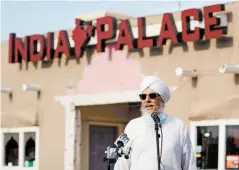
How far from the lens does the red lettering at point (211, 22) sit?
11.8m

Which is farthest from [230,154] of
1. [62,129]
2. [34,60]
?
[34,60]

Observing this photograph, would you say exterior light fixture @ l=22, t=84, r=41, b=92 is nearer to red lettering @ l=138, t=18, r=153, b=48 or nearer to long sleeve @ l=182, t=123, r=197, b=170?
red lettering @ l=138, t=18, r=153, b=48

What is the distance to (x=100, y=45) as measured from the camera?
14094 millimetres

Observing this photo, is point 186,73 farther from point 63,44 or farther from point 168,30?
point 63,44

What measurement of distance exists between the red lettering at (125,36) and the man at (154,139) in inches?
329

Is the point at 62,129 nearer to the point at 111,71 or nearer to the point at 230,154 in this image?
the point at 111,71

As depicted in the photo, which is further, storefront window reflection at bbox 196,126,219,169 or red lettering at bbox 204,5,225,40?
storefront window reflection at bbox 196,126,219,169

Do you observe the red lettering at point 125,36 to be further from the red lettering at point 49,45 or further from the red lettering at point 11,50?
the red lettering at point 11,50

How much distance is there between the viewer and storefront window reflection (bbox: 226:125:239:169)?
11.8 meters

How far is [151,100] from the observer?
509 cm

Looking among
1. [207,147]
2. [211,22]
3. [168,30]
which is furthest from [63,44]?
[207,147]

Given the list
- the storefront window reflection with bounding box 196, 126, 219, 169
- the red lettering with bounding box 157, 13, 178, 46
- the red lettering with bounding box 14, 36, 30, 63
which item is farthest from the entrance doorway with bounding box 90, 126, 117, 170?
the storefront window reflection with bounding box 196, 126, 219, 169

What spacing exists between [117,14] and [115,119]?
243cm

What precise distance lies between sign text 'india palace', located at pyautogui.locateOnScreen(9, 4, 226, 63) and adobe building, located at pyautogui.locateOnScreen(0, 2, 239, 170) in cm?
2
